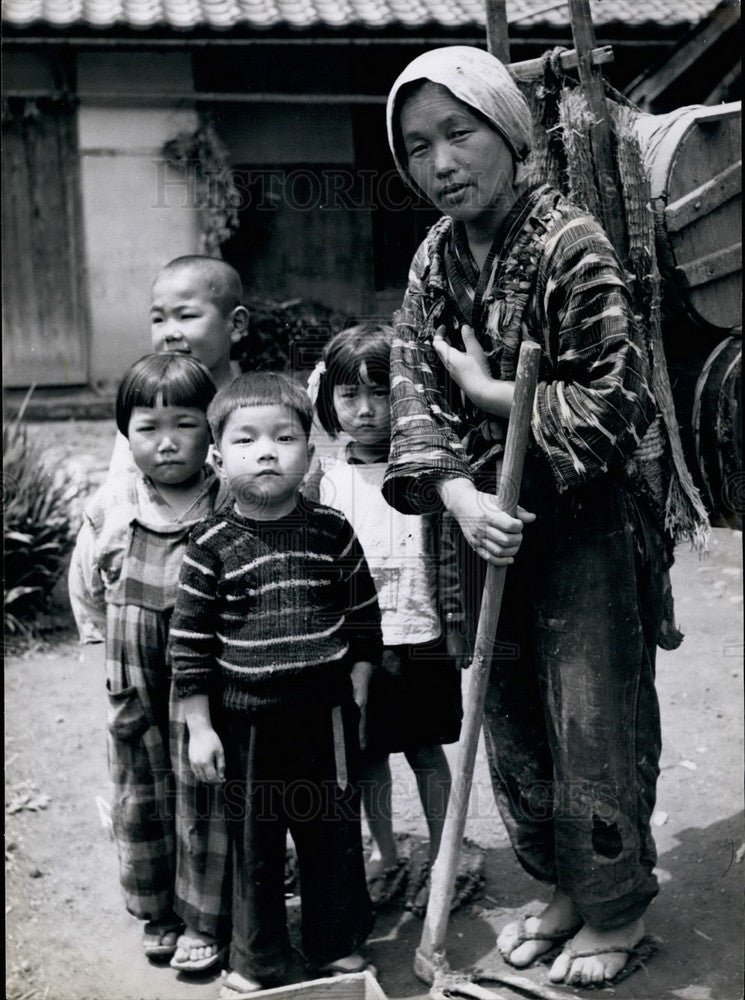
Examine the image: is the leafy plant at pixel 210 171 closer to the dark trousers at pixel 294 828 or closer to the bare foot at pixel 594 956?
the dark trousers at pixel 294 828

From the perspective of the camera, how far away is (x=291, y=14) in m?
7.91

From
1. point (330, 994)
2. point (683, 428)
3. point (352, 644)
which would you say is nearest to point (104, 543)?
point (352, 644)

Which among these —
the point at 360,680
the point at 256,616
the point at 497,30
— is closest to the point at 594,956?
the point at 360,680

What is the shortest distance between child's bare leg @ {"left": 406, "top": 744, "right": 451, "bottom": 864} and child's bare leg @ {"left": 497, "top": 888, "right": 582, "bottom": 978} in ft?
0.99

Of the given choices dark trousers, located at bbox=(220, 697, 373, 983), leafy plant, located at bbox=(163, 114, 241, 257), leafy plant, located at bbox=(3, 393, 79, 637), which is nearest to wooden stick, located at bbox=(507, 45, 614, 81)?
dark trousers, located at bbox=(220, 697, 373, 983)

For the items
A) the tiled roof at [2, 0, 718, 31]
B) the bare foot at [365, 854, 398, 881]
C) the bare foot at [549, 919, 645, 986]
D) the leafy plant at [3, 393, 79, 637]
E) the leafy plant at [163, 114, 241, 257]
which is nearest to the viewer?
the bare foot at [549, 919, 645, 986]

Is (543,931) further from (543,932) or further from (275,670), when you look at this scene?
(275,670)

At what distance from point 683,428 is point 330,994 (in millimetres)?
1640

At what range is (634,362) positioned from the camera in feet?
7.22

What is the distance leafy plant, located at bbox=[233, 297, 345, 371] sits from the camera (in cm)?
816

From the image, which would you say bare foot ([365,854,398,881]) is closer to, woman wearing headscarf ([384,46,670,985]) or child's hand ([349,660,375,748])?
woman wearing headscarf ([384,46,670,985])

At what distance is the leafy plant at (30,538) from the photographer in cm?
543

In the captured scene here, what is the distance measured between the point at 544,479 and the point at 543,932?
3.74ft

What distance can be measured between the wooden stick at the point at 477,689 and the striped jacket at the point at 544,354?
54 millimetres
